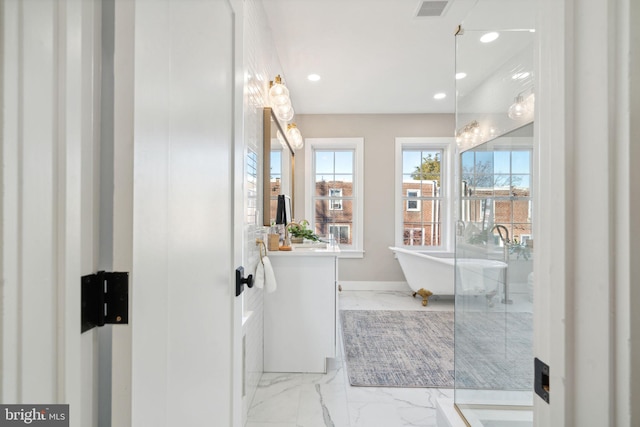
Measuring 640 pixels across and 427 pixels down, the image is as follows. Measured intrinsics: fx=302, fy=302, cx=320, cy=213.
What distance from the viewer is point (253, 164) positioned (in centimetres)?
201

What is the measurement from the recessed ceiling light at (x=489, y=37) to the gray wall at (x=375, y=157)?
3001 millimetres

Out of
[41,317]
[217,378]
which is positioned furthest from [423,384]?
[41,317]

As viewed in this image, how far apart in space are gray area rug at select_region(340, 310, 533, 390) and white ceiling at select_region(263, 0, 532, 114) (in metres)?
1.52

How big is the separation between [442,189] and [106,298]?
4784 millimetres

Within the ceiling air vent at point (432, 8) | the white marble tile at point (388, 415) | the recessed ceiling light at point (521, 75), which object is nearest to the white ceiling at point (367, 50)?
the ceiling air vent at point (432, 8)

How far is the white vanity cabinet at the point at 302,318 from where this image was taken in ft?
7.20

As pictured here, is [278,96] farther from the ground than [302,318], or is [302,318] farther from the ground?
[278,96]

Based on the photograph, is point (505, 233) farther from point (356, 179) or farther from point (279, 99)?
point (356, 179)

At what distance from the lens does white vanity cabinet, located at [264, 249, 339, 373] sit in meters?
2.20

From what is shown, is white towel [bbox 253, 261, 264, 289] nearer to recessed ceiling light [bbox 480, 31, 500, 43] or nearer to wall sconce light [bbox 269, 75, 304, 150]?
wall sconce light [bbox 269, 75, 304, 150]

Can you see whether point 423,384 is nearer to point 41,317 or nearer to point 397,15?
point 41,317

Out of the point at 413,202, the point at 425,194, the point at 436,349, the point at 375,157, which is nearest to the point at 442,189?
the point at 425,194

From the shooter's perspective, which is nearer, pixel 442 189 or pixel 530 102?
pixel 530 102

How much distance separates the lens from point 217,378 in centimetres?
97
